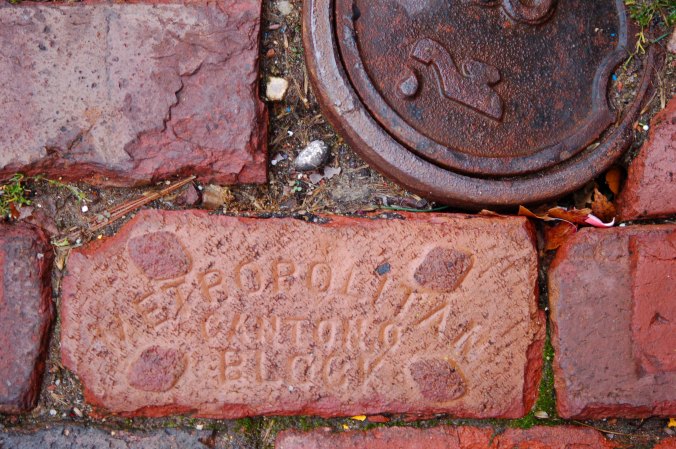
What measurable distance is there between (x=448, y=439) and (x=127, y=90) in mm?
1204

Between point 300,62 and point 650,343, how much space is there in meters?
1.17

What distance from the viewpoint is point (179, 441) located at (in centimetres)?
156

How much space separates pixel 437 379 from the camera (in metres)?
1.55

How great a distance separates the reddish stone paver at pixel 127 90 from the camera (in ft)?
5.08

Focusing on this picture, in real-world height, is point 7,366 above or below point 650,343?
below

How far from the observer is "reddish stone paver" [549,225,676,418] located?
1573 millimetres

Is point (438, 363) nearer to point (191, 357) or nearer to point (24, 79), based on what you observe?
point (191, 357)

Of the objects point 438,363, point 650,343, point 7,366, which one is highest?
point 650,343

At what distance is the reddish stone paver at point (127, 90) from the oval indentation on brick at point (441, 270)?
1.72 feet

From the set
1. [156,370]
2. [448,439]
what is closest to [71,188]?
[156,370]

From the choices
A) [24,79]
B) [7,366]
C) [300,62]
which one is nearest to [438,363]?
[300,62]

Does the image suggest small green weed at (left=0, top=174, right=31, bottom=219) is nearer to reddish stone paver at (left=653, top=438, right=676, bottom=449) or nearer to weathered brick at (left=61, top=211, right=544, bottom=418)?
weathered brick at (left=61, top=211, right=544, bottom=418)

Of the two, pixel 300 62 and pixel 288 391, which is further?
pixel 300 62

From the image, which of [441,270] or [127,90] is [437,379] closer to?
[441,270]
